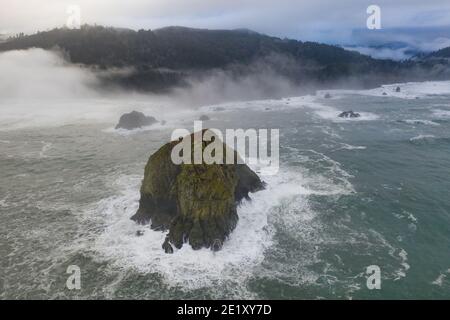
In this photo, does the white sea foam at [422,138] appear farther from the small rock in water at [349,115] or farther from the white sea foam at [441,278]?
the white sea foam at [441,278]

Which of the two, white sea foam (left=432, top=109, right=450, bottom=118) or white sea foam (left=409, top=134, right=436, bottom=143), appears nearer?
white sea foam (left=409, top=134, right=436, bottom=143)

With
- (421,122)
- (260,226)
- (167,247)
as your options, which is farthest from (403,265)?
(421,122)

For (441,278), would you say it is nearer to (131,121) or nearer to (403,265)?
(403,265)

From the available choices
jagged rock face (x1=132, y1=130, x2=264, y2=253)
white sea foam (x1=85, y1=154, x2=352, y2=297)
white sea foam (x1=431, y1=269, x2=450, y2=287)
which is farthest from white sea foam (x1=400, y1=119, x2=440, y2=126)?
jagged rock face (x1=132, y1=130, x2=264, y2=253)

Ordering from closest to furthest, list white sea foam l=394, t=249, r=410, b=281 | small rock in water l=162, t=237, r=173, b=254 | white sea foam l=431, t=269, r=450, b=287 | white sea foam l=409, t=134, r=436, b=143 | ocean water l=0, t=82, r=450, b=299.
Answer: white sea foam l=431, t=269, r=450, b=287, ocean water l=0, t=82, r=450, b=299, white sea foam l=394, t=249, r=410, b=281, small rock in water l=162, t=237, r=173, b=254, white sea foam l=409, t=134, r=436, b=143

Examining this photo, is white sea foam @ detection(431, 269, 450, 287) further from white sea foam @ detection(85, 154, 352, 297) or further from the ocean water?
white sea foam @ detection(85, 154, 352, 297)

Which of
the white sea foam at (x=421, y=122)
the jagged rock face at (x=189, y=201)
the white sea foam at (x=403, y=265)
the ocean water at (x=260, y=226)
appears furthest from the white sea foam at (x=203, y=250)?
the white sea foam at (x=421, y=122)
